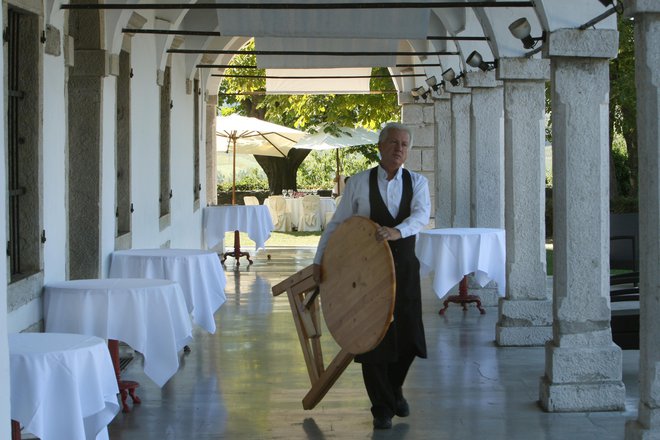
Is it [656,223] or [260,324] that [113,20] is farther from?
[656,223]

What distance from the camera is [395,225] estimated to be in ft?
18.1

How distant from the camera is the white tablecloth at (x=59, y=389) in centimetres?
414

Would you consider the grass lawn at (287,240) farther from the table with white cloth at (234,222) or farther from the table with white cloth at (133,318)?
the table with white cloth at (133,318)

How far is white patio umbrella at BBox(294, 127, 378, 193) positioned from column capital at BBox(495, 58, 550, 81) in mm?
14363

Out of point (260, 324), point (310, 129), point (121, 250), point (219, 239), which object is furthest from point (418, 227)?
point (310, 129)

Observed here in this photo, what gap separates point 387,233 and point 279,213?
18101mm

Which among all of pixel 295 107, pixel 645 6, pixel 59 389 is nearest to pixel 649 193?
pixel 645 6

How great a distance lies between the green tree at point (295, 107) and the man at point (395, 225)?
1190cm

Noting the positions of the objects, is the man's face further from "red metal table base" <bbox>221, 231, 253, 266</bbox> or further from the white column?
"red metal table base" <bbox>221, 231, 253, 266</bbox>

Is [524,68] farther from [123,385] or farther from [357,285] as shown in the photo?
[123,385]

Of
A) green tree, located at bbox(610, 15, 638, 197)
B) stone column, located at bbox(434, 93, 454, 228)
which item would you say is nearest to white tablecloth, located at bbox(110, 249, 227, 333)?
stone column, located at bbox(434, 93, 454, 228)

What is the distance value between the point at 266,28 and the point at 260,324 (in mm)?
2647

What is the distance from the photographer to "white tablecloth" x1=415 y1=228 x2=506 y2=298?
940 cm

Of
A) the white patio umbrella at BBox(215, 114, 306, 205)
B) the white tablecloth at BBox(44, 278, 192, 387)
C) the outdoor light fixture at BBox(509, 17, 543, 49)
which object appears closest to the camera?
the white tablecloth at BBox(44, 278, 192, 387)
